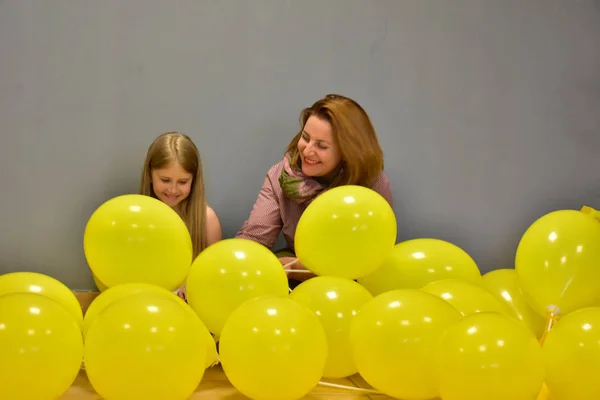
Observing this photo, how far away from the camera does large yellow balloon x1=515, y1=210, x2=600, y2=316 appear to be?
6.78 ft

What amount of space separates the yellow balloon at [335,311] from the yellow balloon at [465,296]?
0.68 ft

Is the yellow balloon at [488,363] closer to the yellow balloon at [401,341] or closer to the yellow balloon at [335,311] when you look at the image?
the yellow balloon at [401,341]

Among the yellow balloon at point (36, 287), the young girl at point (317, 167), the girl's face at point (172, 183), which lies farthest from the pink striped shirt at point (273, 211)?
the yellow balloon at point (36, 287)

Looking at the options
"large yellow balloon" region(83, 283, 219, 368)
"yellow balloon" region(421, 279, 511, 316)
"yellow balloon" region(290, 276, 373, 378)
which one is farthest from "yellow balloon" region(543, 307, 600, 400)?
"large yellow balloon" region(83, 283, 219, 368)

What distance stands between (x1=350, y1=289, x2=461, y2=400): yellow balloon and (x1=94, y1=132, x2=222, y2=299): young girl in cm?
98

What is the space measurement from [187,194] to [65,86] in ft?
1.94

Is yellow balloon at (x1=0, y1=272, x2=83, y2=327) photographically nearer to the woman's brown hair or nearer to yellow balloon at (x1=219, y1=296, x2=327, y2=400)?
yellow balloon at (x1=219, y1=296, x2=327, y2=400)

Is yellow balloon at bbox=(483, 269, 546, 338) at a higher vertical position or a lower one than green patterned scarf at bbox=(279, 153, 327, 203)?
lower

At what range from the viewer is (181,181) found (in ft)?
8.55

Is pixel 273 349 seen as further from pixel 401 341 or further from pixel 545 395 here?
pixel 545 395

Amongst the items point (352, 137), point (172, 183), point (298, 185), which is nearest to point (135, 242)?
point (172, 183)

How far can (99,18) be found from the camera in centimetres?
267

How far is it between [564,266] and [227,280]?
36.7 inches

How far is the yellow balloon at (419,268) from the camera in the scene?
222 cm
